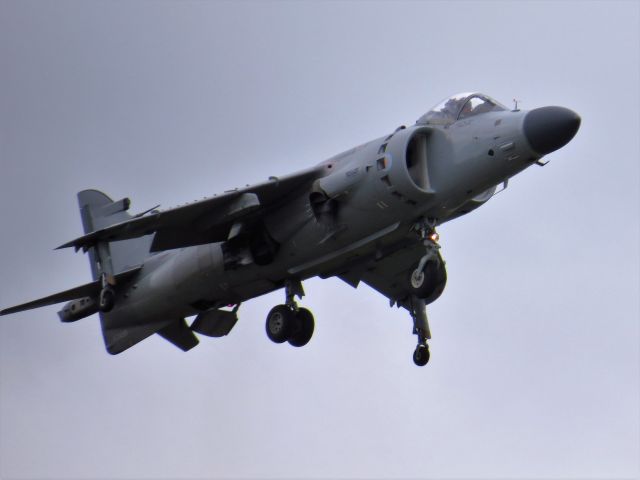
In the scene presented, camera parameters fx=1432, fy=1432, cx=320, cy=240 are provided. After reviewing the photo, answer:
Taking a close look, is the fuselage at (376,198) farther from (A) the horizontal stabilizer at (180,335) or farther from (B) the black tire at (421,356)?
(B) the black tire at (421,356)

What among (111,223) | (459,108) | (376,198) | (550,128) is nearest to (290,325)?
(376,198)

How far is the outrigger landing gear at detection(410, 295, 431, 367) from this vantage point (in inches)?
1160

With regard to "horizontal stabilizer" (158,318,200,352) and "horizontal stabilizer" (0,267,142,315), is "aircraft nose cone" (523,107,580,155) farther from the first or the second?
"horizontal stabilizer" (0,267,142,315)

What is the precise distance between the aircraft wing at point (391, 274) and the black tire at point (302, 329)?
3.79 ft

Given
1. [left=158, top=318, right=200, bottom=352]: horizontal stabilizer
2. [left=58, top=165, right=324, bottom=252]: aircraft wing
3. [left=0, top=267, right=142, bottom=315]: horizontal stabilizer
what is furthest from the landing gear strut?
[left=0, top=267, right=142, bottom=315]: horizontal stabilizer

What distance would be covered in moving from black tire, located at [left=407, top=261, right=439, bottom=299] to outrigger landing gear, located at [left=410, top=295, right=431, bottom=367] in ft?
11.5

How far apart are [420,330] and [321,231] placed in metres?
4.43

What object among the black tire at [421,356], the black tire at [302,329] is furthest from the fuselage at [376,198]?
the black tire at [421,356]

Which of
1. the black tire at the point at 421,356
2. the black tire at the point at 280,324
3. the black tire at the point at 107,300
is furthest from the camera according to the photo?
the black tire at the point at 421,356

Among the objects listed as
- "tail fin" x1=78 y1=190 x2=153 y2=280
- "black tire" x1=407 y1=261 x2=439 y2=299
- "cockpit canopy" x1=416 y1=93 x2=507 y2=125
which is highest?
"tail fin" x1=78 y1=190 x2=153 y2=280

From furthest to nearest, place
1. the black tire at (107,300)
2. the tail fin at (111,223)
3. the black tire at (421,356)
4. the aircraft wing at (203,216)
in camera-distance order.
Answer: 1. the tail fin at (111,223)
2. the black tire at (421,356)
3. the black tire at (107,300)
4. the aircraft wing at (203,216)

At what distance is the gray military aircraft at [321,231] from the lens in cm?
2564

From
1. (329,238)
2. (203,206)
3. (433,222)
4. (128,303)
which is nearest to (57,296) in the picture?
(128,303)

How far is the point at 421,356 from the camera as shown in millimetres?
29453
